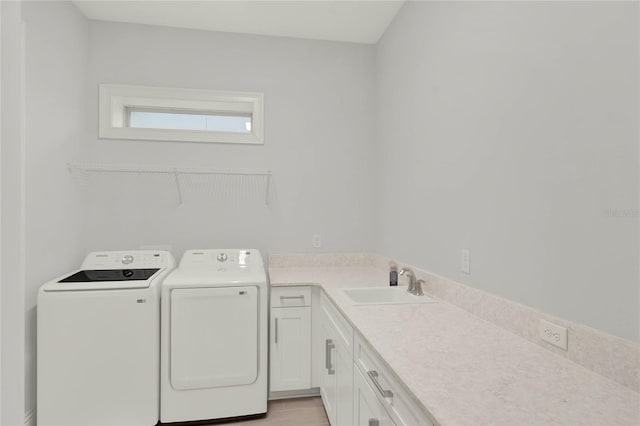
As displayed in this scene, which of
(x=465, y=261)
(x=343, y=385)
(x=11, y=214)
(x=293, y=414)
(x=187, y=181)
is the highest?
(x=187, y=181)

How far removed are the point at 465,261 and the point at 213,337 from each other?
5.06ft

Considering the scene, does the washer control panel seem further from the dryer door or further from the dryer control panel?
the dryer door

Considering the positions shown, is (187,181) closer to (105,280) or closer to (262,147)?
(262,147)

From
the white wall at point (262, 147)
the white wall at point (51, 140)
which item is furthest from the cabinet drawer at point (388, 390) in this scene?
the white wall at point (51, 140)

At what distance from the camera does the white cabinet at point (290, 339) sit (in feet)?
7.73

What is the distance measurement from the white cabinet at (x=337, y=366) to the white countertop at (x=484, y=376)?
0.21 meters

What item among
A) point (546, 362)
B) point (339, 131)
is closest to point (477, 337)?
point (546, 362)

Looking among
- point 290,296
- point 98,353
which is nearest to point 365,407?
point 290,296

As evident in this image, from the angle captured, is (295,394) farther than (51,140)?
Yes

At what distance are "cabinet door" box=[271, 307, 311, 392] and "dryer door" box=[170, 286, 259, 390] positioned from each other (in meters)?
0.20

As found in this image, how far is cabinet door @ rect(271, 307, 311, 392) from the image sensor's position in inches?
93.0

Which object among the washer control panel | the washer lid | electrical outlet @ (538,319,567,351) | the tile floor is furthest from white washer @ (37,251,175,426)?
electrical outlet @ (538,319,567,351)

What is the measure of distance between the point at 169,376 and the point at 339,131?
7.33ft

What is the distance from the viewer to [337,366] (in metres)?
1.83
